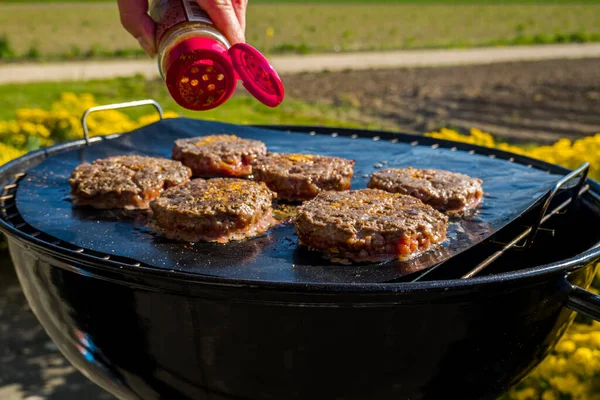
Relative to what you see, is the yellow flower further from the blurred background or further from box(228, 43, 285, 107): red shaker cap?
box(228, 43, 285, 107): red shaker cap

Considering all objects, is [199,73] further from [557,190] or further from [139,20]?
[557,190]

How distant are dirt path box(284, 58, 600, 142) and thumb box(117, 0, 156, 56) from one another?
649 centimetres

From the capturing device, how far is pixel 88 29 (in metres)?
21.0

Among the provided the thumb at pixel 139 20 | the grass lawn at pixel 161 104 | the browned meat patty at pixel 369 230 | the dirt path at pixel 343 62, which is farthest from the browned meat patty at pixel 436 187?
the dirt path at pixel 343 62

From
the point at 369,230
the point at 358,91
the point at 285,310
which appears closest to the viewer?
the point at 285,310

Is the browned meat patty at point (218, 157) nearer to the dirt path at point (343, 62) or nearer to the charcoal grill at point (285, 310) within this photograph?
A: the charcoal grill at point (285, 310)

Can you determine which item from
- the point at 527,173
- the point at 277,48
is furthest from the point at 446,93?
the point at 527,173

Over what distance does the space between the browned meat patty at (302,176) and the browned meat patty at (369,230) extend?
39 centimetres

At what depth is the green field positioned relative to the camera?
16.8 metres

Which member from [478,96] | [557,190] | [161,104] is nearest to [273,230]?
[557,190]

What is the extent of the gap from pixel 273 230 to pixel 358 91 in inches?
354

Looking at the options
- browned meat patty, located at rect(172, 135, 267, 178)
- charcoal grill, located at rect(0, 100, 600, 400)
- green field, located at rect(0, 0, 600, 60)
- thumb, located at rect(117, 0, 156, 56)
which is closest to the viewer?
charcoal grill, located at rect(0, 100, 600, 400)

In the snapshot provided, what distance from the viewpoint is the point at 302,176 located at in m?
2.78

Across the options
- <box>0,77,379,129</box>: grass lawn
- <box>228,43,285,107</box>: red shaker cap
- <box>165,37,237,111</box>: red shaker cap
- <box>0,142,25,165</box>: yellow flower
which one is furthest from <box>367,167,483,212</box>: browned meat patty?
<box>0,77,379,129</box>: grass lawn
